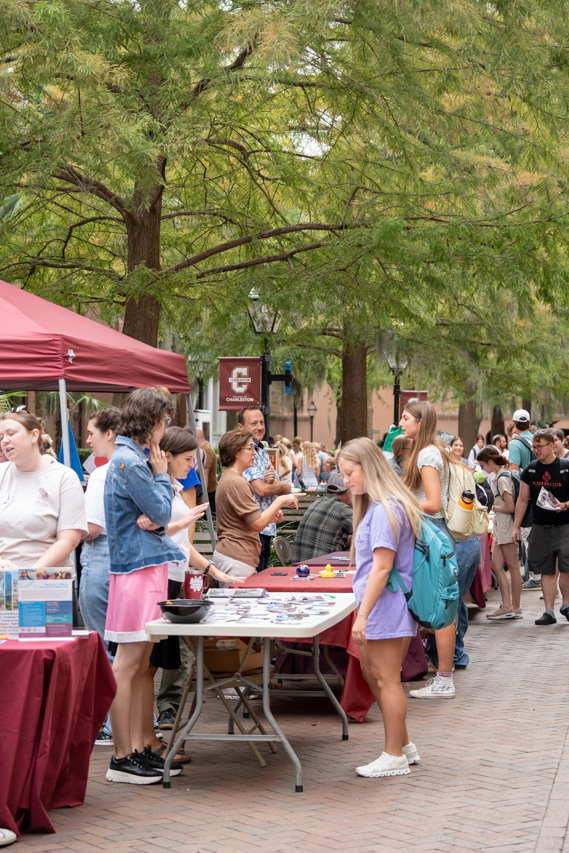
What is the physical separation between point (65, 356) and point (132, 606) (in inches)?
97.1

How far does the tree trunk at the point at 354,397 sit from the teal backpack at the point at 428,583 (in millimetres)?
13754

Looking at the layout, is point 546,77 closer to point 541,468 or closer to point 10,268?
point 541,468

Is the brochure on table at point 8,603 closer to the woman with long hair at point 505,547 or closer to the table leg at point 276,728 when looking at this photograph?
the table leg at point 276,728

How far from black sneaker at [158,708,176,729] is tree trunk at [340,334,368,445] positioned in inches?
509

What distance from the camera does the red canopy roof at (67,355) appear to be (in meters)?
7.12

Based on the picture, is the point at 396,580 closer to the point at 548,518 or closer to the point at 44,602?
the point at 44,602

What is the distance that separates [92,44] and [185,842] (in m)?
6.74

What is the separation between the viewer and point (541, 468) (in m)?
11.1

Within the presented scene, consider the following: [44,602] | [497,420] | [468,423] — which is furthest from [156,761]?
[497,420]

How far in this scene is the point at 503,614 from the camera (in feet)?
37.6

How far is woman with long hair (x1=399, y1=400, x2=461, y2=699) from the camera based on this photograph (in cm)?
734

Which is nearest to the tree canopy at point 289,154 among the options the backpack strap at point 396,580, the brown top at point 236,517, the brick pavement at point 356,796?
the brown top at point 236,517

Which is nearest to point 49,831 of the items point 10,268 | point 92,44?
point 92,44

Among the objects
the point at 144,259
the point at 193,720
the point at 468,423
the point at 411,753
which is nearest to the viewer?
the point at 193,720
